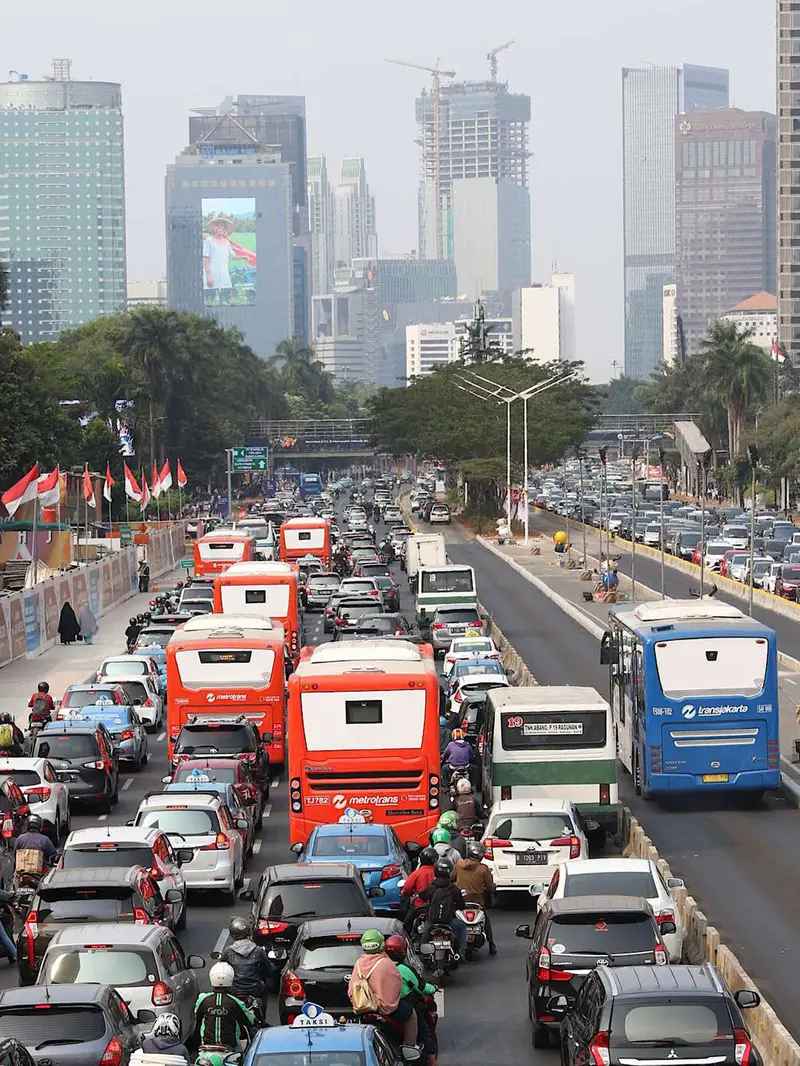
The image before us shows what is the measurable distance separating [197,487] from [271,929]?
550 ft

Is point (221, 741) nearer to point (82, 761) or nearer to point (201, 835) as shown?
point (82, 761)

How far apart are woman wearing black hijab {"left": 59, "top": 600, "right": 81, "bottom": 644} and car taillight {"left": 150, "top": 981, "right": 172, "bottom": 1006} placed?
4438 cm

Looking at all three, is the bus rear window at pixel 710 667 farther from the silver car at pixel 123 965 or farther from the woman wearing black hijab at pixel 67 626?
the woman wearing black hijab at pixel 67 626

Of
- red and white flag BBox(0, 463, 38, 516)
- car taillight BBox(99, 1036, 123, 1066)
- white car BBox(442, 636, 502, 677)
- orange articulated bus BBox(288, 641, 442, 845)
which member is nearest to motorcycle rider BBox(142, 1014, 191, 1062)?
car taillight BBox(99, 1036, 123, 1066)

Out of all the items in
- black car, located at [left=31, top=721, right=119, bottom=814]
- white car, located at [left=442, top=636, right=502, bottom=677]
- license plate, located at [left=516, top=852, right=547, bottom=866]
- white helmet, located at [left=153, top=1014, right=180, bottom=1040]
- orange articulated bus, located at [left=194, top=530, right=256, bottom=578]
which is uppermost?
white helmet, located at [left=153, top=1014, right=180, bottom=1040]

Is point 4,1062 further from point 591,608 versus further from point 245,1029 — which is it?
point 591,608

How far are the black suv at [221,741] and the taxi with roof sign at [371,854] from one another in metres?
8.15

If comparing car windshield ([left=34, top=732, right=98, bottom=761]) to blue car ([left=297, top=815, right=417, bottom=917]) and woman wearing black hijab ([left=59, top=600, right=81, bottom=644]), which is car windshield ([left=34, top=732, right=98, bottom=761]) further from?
woman wearing black hijab ([left=59, top=600, right=81, bottom=644])

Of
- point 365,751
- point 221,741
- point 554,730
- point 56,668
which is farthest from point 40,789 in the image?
point 56,668

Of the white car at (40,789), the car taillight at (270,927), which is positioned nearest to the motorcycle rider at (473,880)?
the car taillight at (270,927)

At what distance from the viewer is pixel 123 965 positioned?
16.0 m

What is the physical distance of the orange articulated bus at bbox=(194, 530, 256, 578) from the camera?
236 feet

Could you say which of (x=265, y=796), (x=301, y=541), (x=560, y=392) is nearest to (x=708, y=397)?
(x=560, y=392)

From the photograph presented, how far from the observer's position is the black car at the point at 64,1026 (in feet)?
45.4
